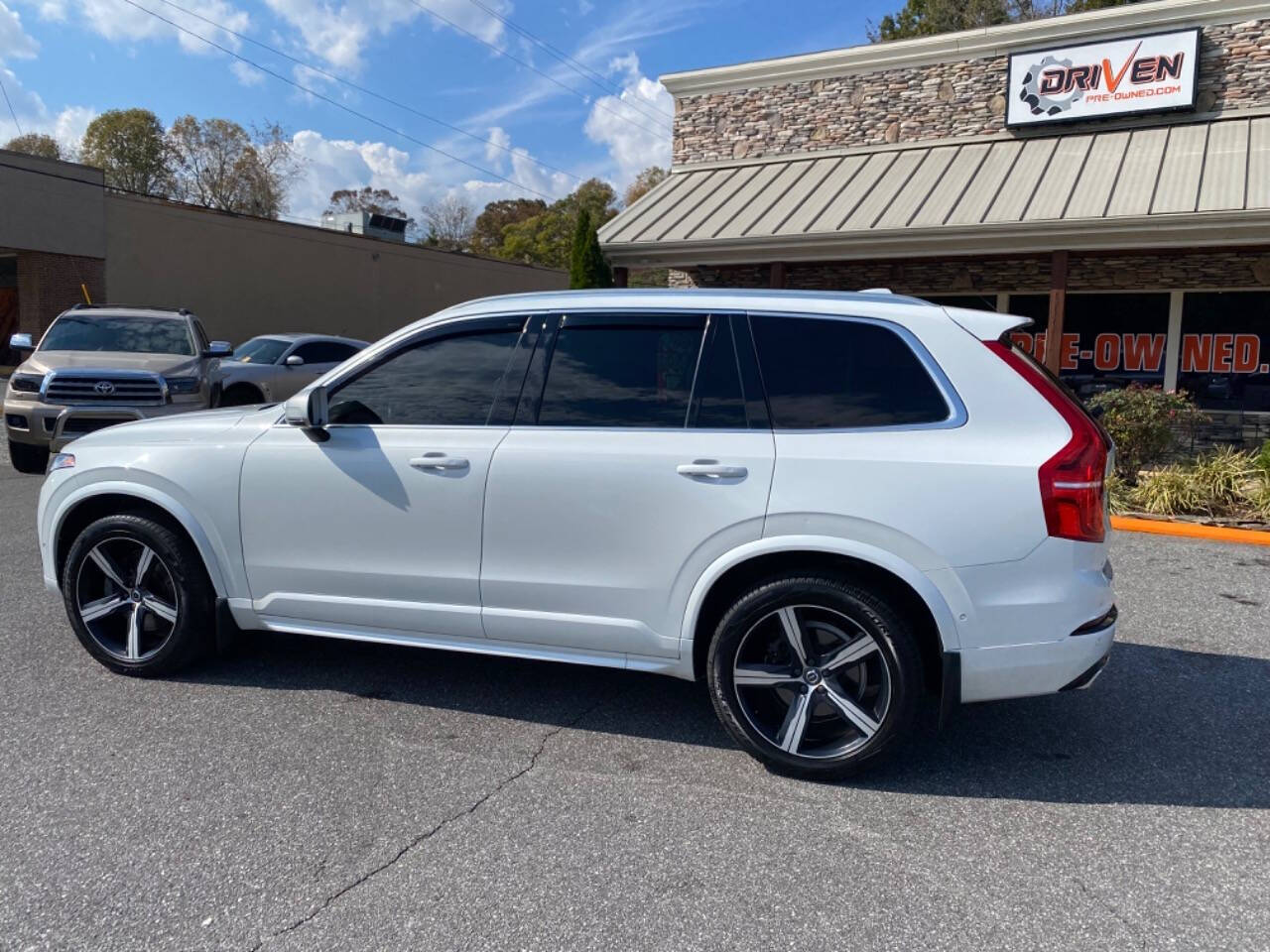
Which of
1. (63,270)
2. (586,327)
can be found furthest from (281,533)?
(63,270)

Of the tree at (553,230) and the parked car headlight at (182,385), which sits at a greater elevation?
the tree at (553,230)

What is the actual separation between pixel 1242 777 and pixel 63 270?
27.4 meters

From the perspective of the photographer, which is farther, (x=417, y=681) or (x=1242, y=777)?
(x=417, y=681)

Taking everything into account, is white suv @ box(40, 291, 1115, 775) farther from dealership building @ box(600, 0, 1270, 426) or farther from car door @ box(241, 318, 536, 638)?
dealership building @ box(600, 0, 1270, 426)

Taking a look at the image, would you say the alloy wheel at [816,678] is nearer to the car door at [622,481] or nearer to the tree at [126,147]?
the car door at [622,481]

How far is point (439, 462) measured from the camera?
4.16 m

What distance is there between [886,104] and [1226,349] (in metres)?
6.28

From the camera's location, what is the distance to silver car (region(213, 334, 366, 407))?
14859mm

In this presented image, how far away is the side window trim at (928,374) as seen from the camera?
3695 millimetres

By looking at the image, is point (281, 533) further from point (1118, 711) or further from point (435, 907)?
point (1118, 711)

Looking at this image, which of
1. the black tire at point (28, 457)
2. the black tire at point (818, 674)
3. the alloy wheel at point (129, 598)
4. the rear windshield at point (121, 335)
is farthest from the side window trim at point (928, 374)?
the black tire at point (28, 457)

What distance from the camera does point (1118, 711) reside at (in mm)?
4562

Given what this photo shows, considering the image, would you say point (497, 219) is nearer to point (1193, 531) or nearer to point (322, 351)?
point (322, 351)

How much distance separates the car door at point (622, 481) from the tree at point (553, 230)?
52.0 m
